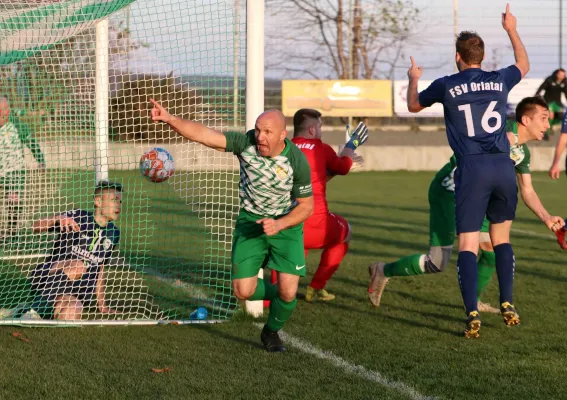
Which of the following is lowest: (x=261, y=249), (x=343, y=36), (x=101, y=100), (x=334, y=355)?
(x=334, y=355)

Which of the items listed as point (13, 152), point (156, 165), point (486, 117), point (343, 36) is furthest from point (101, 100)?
point (343, 36)

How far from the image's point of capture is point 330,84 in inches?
988

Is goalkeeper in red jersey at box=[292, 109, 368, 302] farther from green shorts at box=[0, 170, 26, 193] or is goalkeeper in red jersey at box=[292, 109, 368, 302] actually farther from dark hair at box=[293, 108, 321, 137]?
green shorts at box=[0, 170, 26, 193]

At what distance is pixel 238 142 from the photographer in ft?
19.0

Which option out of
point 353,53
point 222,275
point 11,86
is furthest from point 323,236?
point 353,53

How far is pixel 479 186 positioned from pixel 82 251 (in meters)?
3.16

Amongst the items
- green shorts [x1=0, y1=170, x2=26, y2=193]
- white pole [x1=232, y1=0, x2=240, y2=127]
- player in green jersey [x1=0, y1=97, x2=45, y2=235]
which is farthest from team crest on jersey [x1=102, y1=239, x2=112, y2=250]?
green shorts [x1=0, y1=170, x2=26, y2=193]

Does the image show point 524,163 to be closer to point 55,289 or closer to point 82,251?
point 82,251

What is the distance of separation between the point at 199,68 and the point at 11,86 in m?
2.51

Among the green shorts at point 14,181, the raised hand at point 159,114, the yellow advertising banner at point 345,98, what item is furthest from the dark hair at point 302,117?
the yellow advertising banner at point 345,98

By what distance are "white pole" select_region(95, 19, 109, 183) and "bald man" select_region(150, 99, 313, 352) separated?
239cm

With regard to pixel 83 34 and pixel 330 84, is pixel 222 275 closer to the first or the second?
pixel 83 34

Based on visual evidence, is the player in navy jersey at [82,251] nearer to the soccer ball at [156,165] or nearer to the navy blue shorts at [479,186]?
the soccer ball at [156,165]

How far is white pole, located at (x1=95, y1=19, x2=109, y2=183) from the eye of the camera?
8.07 meters
